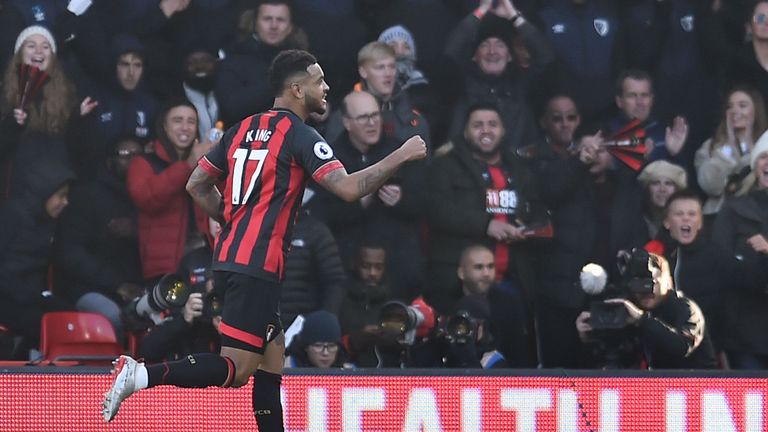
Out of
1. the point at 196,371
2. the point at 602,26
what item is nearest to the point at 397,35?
the point at 602,26

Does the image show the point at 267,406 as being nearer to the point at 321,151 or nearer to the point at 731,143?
the point at 321,151

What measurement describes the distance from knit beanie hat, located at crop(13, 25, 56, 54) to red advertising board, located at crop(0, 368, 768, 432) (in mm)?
2756

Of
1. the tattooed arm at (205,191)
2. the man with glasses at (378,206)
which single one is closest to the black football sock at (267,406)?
the tattooed arm at (205,191)

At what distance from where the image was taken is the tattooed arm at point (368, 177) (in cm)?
587

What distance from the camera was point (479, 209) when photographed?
31.2ft

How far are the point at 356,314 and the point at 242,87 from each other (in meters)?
1.64

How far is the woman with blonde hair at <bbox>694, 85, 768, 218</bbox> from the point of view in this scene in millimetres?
9727

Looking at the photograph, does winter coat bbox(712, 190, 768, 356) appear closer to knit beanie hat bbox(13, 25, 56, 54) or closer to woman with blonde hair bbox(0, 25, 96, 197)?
woman with blonde hair bbox(0, 25, 96, 197)

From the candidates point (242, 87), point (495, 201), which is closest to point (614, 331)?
point (495, 201)

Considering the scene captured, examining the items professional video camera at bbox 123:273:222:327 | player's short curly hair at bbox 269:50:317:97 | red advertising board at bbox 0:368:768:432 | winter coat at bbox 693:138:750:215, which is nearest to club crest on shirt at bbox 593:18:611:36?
winter coat at bbox 693:138:750:215

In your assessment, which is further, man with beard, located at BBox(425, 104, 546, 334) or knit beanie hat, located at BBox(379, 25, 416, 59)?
knit beanie hat, located at BBox(379, 25, 416, 59)

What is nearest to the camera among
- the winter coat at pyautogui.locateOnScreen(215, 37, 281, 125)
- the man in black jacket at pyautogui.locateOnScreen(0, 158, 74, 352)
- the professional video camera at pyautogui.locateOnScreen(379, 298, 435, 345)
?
the professional video camera at pyautogui.locateOnScreen(379, 298, 435, 345)

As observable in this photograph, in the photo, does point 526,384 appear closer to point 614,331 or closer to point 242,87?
point 614,331

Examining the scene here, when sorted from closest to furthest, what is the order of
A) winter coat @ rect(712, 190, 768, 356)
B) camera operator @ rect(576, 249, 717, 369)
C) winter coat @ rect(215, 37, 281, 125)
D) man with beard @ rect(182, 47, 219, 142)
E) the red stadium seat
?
camera operator @ rect(576, 249, 717, 369) → the red stadium seat → winter coat @ rect(712, 190, 768, 356) → winter coat @ rect(215, 37, 281, 125) → man with beard @ rect(182, 47, 219, 142)
